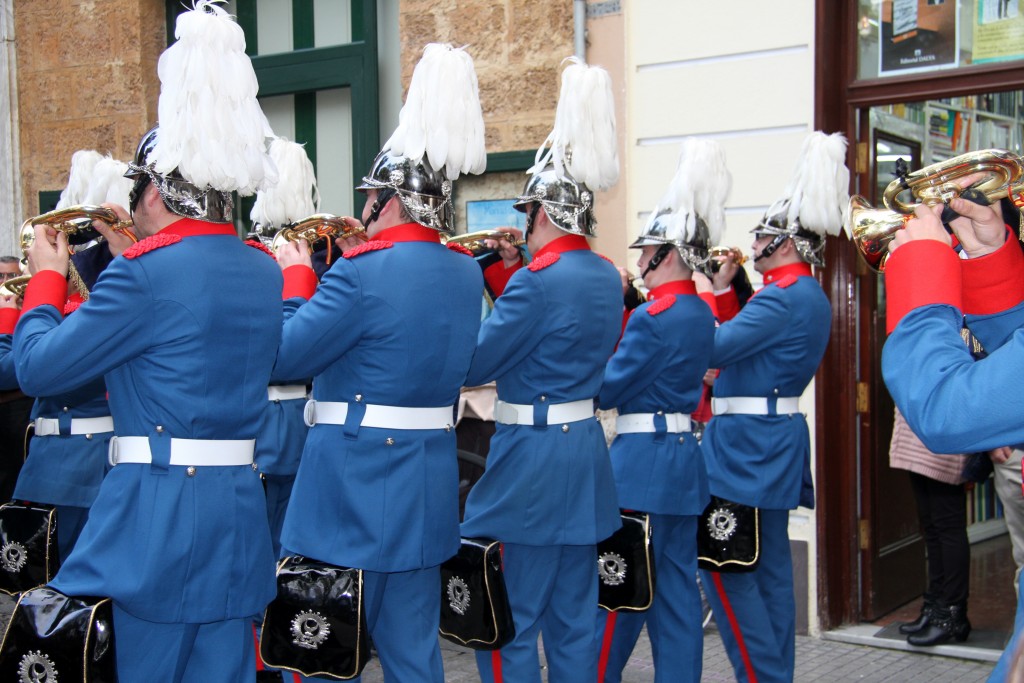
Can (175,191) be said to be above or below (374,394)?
above

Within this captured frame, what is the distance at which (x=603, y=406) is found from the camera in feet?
14.7

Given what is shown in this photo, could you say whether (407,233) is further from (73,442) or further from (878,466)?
(878,466)

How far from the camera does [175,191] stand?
118 inches

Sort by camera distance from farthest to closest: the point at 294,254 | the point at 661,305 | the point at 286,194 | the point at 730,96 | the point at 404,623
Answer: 1. the point at 730,96
2. the point at 286,194
3. the point at 661,305
4. the point at 294,254
5. the point at 404,623

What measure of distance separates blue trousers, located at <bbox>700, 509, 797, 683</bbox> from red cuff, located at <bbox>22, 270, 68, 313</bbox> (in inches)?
112

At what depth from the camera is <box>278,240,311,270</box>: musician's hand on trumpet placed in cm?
404

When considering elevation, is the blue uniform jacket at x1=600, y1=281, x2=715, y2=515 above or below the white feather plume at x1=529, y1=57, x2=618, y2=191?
below

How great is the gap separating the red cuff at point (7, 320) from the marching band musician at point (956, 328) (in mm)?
3812

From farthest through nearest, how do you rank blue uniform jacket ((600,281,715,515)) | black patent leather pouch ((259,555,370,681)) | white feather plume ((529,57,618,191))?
blue uniform jacket ((600,281,715,515)), white feather plume ((529,57,618,191)), black patent leather pouch ((259,555,370,681))

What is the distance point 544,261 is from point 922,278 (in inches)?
83.7

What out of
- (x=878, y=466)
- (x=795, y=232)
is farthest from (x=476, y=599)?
(x=878, y=466)

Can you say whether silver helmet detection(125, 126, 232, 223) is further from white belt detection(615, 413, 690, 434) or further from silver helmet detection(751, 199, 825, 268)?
silver helmet detection(751, 199, 825, 268)

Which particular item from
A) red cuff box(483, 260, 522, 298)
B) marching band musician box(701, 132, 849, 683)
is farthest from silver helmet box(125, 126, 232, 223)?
marching band musician box(701, 132, 849, 683)

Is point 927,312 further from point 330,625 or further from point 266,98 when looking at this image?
point 266,98
